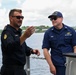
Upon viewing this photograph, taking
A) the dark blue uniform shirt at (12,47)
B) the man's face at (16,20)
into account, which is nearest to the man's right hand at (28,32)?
the dark blue uniform shirt at (12,47)

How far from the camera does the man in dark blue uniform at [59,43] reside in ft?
18.7

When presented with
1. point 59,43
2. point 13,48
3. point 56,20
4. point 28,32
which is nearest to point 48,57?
point 59,43

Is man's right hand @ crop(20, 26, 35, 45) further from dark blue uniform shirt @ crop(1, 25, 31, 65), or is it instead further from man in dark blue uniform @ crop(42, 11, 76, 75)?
man in dark blue uniform @ crop(42, 11, 76, 75)

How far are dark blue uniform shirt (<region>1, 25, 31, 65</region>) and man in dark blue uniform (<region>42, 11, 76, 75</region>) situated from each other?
90 centimetres


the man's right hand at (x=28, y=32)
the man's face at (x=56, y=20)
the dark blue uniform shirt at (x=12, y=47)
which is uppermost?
the man's face at (x=56, y=20)

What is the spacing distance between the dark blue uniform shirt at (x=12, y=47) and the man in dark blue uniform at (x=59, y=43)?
2.96 feet

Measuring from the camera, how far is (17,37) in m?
4.77

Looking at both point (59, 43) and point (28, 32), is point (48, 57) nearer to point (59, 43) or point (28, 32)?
point (59, 43)

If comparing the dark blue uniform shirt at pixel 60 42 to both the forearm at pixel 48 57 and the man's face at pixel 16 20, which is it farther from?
the man's face at pixel 16 20

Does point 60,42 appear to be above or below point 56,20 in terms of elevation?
below

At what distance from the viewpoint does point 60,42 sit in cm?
573

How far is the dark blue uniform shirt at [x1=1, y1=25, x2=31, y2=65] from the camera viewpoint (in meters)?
4.66

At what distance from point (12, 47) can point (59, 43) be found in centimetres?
127

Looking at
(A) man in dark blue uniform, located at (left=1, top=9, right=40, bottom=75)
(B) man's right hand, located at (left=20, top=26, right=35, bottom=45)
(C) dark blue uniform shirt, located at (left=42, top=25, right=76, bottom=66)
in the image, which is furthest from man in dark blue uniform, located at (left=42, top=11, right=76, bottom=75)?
(B) man's right hand, located at (left=20, top=26, right=35, bottom=45)
